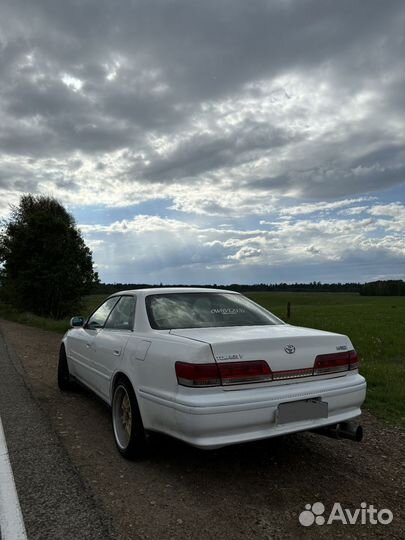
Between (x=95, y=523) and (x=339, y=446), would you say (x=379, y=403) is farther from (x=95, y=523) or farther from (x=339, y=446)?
(x=95, y=523)

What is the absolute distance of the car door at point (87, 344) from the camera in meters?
5.28

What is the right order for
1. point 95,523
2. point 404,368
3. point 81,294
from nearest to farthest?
1. point 95,523
2. point 404,368
3. point 81,294

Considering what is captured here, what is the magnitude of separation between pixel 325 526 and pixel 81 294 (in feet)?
89.8

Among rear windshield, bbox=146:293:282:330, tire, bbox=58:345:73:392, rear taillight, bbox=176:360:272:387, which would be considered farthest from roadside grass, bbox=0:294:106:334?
rear taillight, bbox=176:360:272:387

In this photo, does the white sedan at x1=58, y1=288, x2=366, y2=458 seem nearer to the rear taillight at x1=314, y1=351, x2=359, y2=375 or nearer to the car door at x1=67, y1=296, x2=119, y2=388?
the rear taillight at x1=314, y1=351, x2=359, y2=375

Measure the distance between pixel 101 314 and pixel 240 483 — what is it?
2.85 m

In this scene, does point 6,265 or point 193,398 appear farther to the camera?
point 6,265

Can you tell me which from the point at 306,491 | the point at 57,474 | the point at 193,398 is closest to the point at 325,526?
the point at 306,491

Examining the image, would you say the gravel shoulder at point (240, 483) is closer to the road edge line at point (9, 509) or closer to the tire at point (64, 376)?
the road edge line at point (9, 509)

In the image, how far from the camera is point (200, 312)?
4434mm

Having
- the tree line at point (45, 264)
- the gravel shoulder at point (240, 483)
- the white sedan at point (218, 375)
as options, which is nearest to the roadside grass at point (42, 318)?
the tree line at point (45, 264)

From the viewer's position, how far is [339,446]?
4.35 m

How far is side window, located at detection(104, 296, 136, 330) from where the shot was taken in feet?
15.0

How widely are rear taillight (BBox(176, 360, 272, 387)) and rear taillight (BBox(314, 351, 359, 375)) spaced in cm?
51
